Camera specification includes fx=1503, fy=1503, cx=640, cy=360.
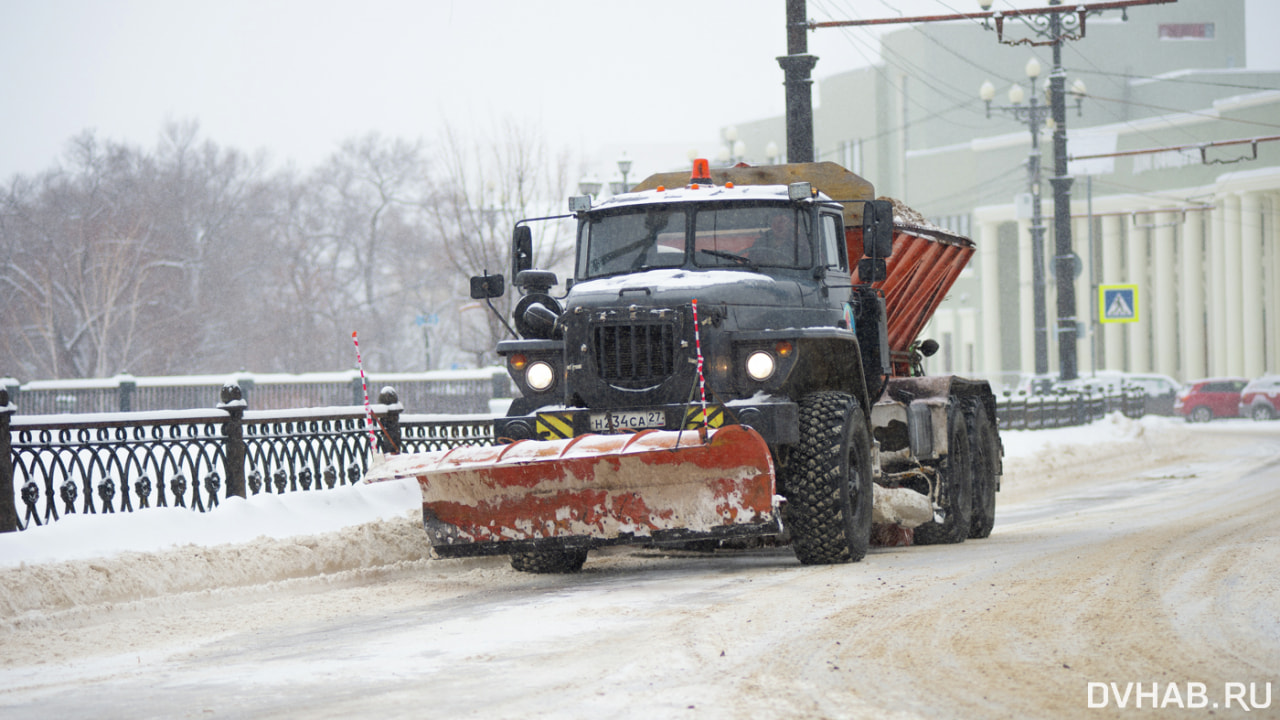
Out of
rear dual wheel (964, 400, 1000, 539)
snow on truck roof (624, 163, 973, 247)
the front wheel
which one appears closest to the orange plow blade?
the front wheel

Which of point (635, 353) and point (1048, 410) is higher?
point (635, 353)

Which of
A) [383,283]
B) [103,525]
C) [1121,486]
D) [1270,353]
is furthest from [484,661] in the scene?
[383,283]

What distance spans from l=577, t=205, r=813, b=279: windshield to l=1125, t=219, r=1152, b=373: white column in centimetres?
6208

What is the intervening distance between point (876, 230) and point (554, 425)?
2.84 metres

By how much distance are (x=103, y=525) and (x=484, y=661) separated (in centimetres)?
434

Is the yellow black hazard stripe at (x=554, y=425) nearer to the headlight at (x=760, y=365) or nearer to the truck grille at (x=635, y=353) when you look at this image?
the truck grille at (x=635, y=353)

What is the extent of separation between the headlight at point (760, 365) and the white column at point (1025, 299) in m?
60.5

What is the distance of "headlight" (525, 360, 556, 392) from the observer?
1034 cm

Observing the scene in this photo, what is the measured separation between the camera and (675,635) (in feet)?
23.4

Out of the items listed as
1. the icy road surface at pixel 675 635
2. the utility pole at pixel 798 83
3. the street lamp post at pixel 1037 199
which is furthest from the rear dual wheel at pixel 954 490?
the street lamp post at pixel 1037 199

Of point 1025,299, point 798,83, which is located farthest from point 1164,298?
point 798,83

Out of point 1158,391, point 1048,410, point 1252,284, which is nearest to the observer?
point 1048,410

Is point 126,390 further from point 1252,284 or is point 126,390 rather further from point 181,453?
point 1252,284

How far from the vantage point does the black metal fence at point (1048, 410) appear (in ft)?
100
